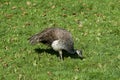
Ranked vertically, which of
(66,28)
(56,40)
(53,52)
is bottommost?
(66,28)

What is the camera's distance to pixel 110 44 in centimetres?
1480

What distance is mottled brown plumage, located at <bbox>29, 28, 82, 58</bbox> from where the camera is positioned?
1297cm

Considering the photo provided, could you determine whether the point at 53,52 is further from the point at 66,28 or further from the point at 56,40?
the point at 66,28

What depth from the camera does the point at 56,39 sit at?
13.0m

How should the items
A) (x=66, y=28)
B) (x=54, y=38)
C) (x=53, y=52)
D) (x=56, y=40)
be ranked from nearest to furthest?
1. (x=56, y=40)
2. (x=54, y=38)
3. (x=53, y=52)
4. (x=66, y=28)

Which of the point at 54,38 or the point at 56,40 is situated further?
the point at 54,38

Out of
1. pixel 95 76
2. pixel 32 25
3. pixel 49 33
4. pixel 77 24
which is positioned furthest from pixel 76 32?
pixel 95 76

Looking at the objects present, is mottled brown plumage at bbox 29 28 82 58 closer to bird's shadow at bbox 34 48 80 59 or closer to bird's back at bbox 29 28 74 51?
bird's back at bbox 29 28 74 51

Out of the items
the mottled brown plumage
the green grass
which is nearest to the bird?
the mottled brown plumage

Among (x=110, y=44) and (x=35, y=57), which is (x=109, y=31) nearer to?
(x=110, y=44)

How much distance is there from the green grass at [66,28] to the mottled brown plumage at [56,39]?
490 mm

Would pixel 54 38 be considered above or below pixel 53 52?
above

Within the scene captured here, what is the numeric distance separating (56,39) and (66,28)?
3.82 m

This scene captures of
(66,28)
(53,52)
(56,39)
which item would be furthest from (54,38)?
(66,28)
